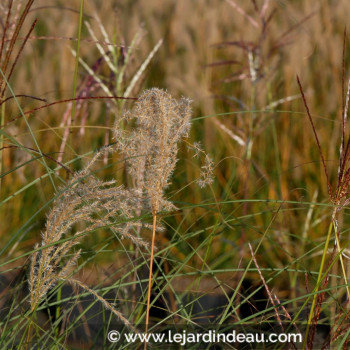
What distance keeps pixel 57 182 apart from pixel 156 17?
1.71m

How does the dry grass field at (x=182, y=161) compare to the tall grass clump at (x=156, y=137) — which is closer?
the tall grass clump at (x=156, y=137)

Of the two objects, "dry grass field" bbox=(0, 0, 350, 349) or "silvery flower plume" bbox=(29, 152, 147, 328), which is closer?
"silvery flower plume" bbox=(29, 152, 147, 328)

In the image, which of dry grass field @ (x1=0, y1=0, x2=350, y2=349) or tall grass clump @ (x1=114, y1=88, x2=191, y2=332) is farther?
dry grass field @ (x1=0, y1=0, x2=350, y2=349)

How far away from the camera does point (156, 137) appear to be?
93 cm

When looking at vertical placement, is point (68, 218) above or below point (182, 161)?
above

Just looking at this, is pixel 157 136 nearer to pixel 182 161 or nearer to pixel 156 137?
pixel 156 137

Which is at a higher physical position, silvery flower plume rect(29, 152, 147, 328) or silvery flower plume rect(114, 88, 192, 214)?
silvery flower plume rect(114, 88, 192, 214)

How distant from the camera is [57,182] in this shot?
1725 millimetres

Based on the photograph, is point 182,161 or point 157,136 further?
point 182,161

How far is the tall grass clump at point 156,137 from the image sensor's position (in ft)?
2.93

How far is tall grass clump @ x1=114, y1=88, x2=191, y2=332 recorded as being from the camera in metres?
0.89

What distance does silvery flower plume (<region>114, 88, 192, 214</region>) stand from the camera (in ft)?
2.93

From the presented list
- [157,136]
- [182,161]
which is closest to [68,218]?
[157,136]

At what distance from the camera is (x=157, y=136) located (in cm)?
92
